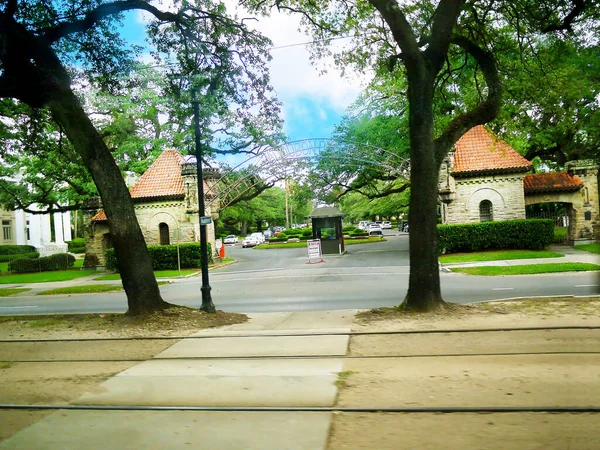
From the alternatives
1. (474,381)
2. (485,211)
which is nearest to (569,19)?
(474,381)

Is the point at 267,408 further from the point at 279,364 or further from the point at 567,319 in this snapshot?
the point at 567,319

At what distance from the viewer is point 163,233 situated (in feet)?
102

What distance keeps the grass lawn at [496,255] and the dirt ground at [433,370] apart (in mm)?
12843

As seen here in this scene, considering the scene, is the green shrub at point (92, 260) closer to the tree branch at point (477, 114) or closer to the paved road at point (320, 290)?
the paved road at point (320, 290)

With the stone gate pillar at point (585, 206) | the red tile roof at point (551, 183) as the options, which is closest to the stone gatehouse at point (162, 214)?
the red tile roof at point (551, 183)

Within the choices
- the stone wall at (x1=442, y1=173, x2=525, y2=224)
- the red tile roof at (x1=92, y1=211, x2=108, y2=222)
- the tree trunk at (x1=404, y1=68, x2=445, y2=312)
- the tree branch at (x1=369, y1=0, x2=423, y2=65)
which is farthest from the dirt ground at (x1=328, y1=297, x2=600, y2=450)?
the red tile roof at (x1=92, y1=211, x2=108, y2=222)

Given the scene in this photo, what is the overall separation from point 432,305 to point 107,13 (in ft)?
33.1

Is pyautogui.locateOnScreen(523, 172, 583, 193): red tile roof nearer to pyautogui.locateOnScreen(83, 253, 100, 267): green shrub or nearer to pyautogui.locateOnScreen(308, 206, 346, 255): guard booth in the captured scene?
pyautogui.locateOnScreen(308, 206, 346, 255): guard booth

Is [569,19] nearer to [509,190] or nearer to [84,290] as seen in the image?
[509,190]

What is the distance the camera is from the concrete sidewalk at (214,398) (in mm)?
4250

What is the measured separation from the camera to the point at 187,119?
14195 mm

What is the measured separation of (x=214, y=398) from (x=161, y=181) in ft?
91.7

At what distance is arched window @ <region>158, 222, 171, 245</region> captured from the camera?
102ft

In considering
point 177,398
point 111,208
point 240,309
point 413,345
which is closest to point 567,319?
point 413,345
